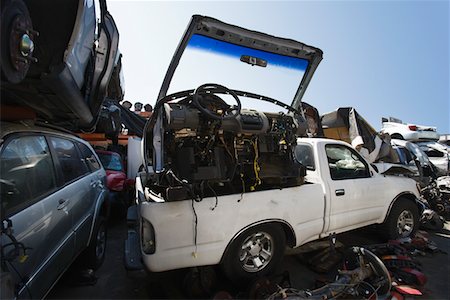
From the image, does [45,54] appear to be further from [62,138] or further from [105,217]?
[105,217]

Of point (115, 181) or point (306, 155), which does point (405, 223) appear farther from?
point (115, 181)

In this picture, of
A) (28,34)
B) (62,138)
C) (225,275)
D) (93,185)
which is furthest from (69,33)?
(225,275)

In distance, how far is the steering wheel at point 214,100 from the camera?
2.83 meters

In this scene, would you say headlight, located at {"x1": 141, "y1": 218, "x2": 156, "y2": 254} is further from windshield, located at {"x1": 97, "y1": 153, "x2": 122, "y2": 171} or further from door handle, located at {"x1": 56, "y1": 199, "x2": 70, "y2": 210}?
windshield, located at {"x1": 97, "y1": 153, "x2": 122, "y2": 171}

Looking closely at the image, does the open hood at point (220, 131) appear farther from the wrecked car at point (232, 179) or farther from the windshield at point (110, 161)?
the windshield at point (110, 161)

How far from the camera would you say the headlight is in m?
2.52

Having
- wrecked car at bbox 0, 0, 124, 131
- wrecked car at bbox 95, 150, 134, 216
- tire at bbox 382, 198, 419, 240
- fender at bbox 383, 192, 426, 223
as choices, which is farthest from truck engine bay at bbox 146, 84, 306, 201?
wrecked car at bbox 95, 150, 134, 216

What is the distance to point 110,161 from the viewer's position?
668 cm

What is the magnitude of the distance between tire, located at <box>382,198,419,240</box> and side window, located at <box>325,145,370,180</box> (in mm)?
910

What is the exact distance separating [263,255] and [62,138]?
2692mm

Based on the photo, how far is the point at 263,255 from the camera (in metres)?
3.06

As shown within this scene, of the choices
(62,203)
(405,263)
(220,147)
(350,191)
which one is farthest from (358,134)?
(62,203)

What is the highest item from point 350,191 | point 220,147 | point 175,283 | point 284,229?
point 220,147

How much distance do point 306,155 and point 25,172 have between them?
3.40 metres
